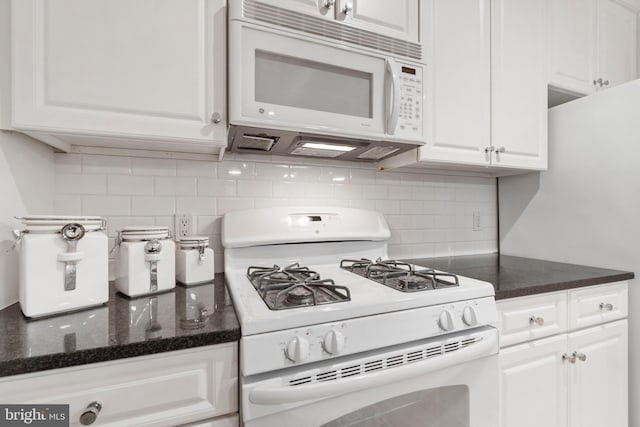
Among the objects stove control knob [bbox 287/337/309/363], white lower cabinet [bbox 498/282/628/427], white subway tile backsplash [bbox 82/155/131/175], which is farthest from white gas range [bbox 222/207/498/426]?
white subway tile backsplash [bbox 82/155/131/175]

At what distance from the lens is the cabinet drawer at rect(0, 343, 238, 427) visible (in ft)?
1.96

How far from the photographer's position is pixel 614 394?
1.34 meters

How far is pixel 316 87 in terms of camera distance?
3.65 ft

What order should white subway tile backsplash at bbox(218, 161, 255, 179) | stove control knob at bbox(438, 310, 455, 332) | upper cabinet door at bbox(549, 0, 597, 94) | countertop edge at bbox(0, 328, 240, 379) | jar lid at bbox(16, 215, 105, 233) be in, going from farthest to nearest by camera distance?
upper cabinet door at bbox(549, 0, 597, 94) < white subway tile backsplash at bbox(218, 161, 255, 179) < stove control knob at bbox(438, 310, 455, 332) < jar lid at bbox(16, 215, 105, 233) < countertop edge at bbox(0, 328, 240, 379)

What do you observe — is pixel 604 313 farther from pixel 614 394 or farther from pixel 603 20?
pixel 603 20

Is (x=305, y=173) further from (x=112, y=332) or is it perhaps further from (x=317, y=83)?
(x=112, y=332)

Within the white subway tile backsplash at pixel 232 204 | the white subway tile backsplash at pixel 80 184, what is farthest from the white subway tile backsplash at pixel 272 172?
the white subway tile backsplash at pixel 80 184

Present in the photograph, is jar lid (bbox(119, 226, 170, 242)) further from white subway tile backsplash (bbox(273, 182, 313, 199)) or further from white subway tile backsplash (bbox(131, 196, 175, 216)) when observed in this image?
white subway tile backsplash (bbox(273, 182, 313, 199))

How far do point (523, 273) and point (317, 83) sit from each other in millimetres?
1234

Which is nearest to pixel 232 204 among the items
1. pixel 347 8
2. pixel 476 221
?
pixel 347 8

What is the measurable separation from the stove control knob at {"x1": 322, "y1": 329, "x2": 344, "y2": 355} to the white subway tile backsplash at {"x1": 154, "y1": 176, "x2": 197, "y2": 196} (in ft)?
2.90

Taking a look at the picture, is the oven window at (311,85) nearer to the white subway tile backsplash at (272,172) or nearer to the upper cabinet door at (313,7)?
the upper cabinet door at (313,7)

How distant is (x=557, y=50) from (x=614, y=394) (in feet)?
5.69

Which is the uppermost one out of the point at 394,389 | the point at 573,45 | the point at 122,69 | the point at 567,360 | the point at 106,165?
the point at 573,45
